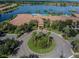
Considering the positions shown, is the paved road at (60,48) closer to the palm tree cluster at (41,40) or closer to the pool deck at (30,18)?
the palm tree cluster at (41,40)

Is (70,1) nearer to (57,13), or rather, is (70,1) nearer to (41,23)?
(57,13)

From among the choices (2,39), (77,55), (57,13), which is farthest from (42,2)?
(77,55)

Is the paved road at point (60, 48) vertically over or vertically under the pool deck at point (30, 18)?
under

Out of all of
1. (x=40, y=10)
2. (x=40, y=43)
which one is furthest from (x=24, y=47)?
(x=40, y=10)

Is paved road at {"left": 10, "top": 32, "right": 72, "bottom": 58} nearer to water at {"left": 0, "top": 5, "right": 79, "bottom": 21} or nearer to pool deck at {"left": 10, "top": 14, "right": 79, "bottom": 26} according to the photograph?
pool deck at {"left": 10, "top": 14, "right": 79, "bottom": 26}

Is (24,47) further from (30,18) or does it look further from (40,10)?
(40,10)

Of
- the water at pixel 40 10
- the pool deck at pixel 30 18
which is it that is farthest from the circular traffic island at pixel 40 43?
the water at pixel 40 10

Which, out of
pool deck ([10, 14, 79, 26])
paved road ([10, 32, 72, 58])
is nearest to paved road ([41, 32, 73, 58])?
paved road ([10, 32, 72, 58])
